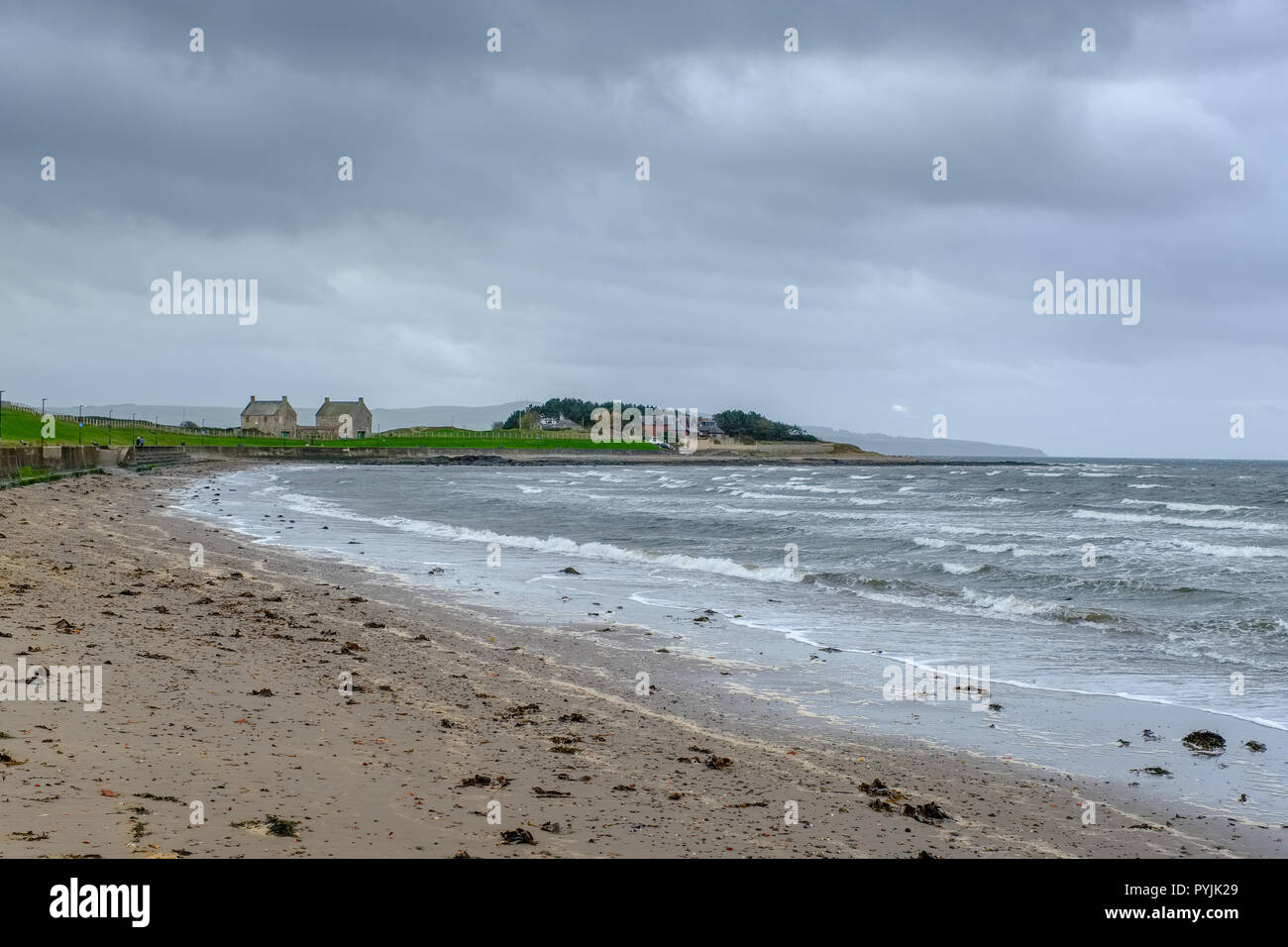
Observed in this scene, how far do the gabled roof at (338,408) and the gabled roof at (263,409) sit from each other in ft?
39.4

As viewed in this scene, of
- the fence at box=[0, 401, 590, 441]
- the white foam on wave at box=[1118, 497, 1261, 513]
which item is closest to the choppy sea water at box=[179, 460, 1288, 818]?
the white foam on wave at box=[1118, 497, 1261, 513]

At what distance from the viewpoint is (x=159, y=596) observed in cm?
1463

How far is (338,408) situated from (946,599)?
160 meters

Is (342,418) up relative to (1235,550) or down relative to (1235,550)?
up

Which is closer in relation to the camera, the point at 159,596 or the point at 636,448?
the point at 159,596

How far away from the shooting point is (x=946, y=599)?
62.3 ft

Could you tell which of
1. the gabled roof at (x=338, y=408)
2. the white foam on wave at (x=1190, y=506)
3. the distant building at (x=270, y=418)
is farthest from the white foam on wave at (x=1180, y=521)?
the gabled roof at (x=338, y=408)

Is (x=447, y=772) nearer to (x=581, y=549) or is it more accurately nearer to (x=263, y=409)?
(x=581, y=549)

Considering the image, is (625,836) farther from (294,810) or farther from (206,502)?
(206,502)

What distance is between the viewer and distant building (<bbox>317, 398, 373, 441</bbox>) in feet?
531

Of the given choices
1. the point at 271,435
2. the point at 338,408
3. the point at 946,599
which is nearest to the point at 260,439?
the point at 271,435

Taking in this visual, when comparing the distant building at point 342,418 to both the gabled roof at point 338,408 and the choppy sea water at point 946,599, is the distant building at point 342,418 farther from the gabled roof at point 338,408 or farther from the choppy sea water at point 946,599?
the choppy sea water at point 946,599

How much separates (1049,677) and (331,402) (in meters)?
168
